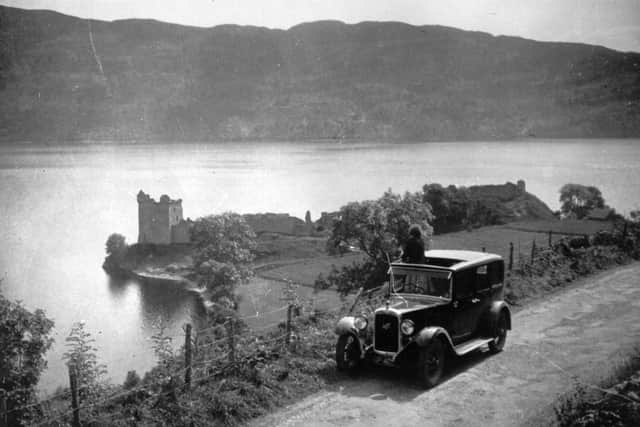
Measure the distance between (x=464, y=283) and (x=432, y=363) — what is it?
1.63 m

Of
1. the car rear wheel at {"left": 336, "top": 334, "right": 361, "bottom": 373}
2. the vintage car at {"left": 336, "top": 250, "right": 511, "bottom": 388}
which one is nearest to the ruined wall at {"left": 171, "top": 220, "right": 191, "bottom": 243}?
the vintage car at {"left": 336, "top": 250, "right": 511, "bottom": 388}

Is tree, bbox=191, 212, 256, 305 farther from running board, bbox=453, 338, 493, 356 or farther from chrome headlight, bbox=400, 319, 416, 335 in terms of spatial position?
chrome headlight, bbox=400, 319, 416, 335

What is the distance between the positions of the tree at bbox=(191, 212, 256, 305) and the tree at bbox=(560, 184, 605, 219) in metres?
52.9

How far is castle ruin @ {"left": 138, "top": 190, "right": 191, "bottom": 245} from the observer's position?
3524 inches

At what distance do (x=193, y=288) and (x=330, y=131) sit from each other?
68.1 meters

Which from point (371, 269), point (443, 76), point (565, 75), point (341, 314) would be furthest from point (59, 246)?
point (443, 76)

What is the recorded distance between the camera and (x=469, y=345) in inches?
379

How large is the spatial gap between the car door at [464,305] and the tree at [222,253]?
154 feet

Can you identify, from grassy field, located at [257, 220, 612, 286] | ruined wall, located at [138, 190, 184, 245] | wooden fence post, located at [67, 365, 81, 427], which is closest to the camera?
wooden fence post, located at [67, 365, 81, 427]

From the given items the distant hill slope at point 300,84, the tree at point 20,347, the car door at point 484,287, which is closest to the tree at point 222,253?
the distant hill slope at point 300,84

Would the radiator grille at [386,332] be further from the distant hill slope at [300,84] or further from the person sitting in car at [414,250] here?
the distant hill slope at [300,84]

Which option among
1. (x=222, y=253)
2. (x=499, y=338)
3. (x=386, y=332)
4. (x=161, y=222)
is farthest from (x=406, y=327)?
(x=161, y=222)

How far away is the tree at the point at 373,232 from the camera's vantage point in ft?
125

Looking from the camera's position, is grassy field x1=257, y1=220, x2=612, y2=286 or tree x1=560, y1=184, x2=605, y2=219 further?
tree x1=560, y1=184, x2=605, y2=219
